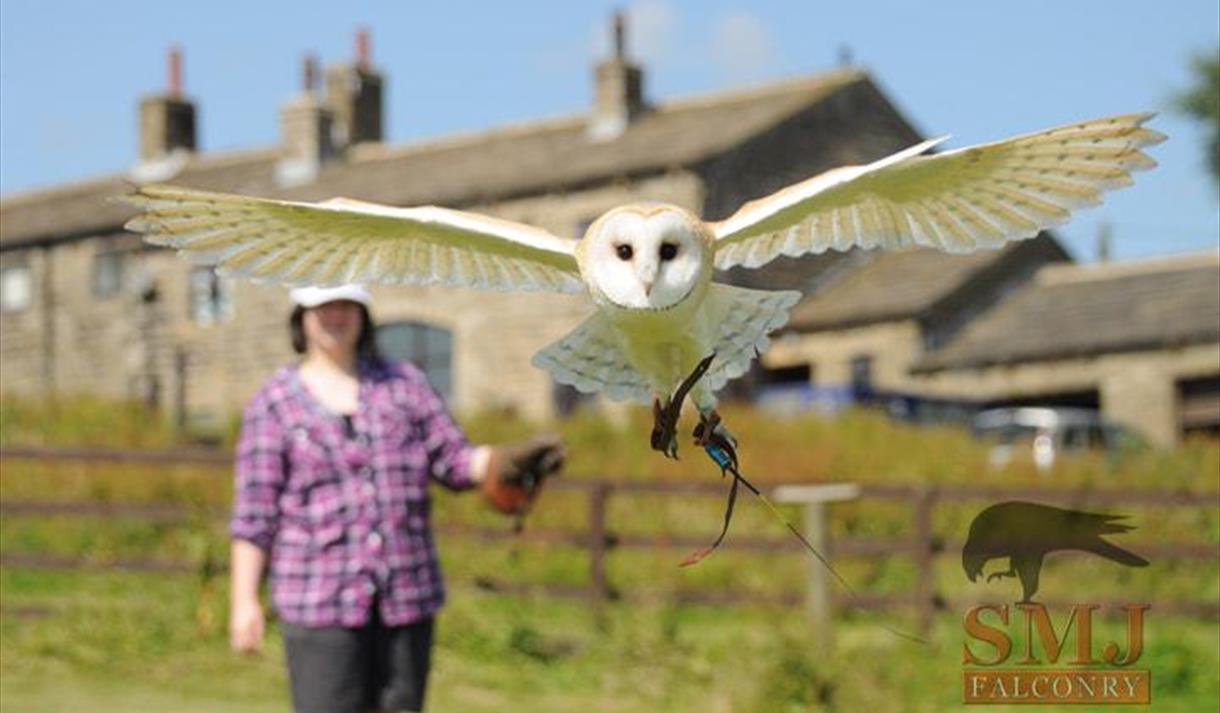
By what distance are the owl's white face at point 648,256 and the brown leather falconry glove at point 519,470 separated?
319 cm

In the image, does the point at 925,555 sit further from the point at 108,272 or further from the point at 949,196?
the point at 108,272

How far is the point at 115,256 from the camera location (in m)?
30.9

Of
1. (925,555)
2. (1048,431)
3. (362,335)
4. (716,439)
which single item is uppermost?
(362,335)

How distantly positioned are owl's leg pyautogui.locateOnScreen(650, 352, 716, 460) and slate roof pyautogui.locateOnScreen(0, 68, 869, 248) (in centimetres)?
2157

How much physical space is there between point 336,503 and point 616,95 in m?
24.9

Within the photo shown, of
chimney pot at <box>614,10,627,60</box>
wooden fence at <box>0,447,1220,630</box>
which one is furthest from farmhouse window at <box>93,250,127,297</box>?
wooden fence at <box>0,447,1220,630</box>

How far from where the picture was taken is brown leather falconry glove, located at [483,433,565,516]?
15.5 feet

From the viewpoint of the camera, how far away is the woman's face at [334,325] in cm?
445

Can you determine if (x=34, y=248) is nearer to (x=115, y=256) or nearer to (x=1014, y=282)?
(x=115, y=256)

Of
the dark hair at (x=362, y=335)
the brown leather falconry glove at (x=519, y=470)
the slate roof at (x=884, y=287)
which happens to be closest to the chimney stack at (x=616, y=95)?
the slate roof at (x=884, y=287)

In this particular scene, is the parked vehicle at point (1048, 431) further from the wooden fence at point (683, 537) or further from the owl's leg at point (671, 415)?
the owl's leg at point (671, 415)

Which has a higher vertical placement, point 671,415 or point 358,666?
point 671,415

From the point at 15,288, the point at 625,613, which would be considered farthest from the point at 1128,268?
the point at 625,613

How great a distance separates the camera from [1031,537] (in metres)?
2.40
